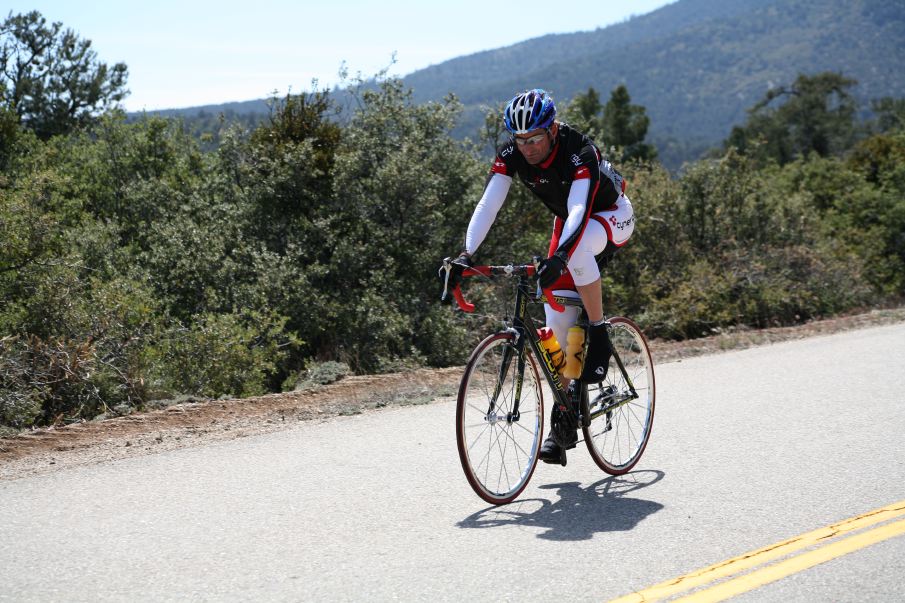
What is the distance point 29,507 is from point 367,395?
12.8ft

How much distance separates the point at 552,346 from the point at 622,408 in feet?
3.26

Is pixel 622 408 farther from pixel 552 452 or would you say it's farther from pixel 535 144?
pixel 535 144

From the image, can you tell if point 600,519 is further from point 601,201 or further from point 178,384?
point 178,384

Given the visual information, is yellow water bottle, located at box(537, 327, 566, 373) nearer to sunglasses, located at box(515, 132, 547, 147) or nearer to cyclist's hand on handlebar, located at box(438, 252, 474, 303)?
cyclist's hand on handlebar, located at box(438, 252, 474, 303)

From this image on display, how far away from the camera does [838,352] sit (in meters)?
9.96

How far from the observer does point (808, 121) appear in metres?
83.9

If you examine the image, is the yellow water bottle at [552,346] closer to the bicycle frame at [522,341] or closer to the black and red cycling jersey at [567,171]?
the bicycle frame at [522,341]

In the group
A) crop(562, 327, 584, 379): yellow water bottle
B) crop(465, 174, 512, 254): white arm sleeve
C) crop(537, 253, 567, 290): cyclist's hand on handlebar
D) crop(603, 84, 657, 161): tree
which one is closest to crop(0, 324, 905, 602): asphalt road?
crop(562, 327, 584, 379): yellow water bottle

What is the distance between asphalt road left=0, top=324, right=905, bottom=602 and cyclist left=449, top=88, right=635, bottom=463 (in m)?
0.77

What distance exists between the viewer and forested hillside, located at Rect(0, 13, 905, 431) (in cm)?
1052

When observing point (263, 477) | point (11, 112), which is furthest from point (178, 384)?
point (11, 112)

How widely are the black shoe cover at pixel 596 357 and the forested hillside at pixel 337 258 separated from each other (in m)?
4.72

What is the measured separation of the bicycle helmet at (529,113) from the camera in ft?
15.9

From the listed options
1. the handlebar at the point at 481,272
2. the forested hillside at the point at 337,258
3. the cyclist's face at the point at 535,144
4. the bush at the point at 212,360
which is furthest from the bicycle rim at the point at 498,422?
the bush at the point at 212,360
